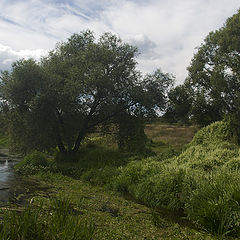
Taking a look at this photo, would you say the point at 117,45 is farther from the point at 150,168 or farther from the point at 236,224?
the point at 236,224

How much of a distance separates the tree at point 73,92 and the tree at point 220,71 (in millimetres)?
Result: 9236

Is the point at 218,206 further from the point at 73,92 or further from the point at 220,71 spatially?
the point at 220,71

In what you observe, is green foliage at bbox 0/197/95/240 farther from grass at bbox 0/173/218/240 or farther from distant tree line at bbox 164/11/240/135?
distant tree line at bbox 164/11/240/135

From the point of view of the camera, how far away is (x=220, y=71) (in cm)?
2722

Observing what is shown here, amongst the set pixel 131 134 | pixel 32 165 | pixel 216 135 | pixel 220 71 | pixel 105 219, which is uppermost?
pixel 220 71

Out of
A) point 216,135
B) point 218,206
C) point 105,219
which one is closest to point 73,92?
point 216,135

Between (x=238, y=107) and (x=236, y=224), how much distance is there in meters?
22.1

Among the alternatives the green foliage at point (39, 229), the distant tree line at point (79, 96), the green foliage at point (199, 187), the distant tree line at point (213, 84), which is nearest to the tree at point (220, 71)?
the distant tree line at point (213, 84)

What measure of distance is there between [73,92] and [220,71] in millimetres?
17082

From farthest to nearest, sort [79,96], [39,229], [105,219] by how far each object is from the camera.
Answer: [79,96], [105,219], [39,229]

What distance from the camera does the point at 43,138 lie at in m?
20.0

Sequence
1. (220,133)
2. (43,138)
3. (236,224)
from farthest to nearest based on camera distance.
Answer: (43,138)
(220,133)
(236,224)

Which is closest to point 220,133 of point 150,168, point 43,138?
point 150,168

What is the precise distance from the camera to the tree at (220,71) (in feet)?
88.5
